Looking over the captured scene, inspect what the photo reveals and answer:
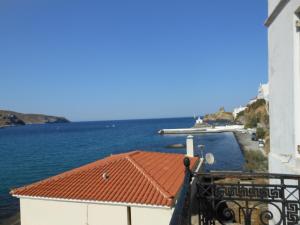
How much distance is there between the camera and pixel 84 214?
13234 millimetres

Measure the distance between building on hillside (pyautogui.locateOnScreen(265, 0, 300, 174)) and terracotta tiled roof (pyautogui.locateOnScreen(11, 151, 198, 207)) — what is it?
646 cm

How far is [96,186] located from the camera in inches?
550

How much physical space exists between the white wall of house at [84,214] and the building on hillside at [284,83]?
645 cm

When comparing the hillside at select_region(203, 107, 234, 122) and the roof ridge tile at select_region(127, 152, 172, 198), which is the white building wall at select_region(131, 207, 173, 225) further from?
the hillside at select_region(203, 107, 234, 122)

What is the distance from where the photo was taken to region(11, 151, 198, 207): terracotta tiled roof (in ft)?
41.9

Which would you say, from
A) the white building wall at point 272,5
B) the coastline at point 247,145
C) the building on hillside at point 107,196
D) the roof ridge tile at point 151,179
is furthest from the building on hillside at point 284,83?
the coastline at point 247,145

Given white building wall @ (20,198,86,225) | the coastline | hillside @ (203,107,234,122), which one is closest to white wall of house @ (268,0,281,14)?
white building wall @ (20,198,86,225)

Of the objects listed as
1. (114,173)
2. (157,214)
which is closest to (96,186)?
(114,173)

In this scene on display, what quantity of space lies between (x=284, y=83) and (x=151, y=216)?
8006 millimetres

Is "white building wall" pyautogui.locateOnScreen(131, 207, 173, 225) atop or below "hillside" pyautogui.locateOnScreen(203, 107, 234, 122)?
atop

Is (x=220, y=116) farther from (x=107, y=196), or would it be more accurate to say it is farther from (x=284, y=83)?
(x=284, y=83)

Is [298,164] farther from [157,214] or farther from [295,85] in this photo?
[157,214]

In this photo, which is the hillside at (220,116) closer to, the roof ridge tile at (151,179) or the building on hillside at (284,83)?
the roof ridge tile at (151,179)

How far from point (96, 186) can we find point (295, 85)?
10308 mm
